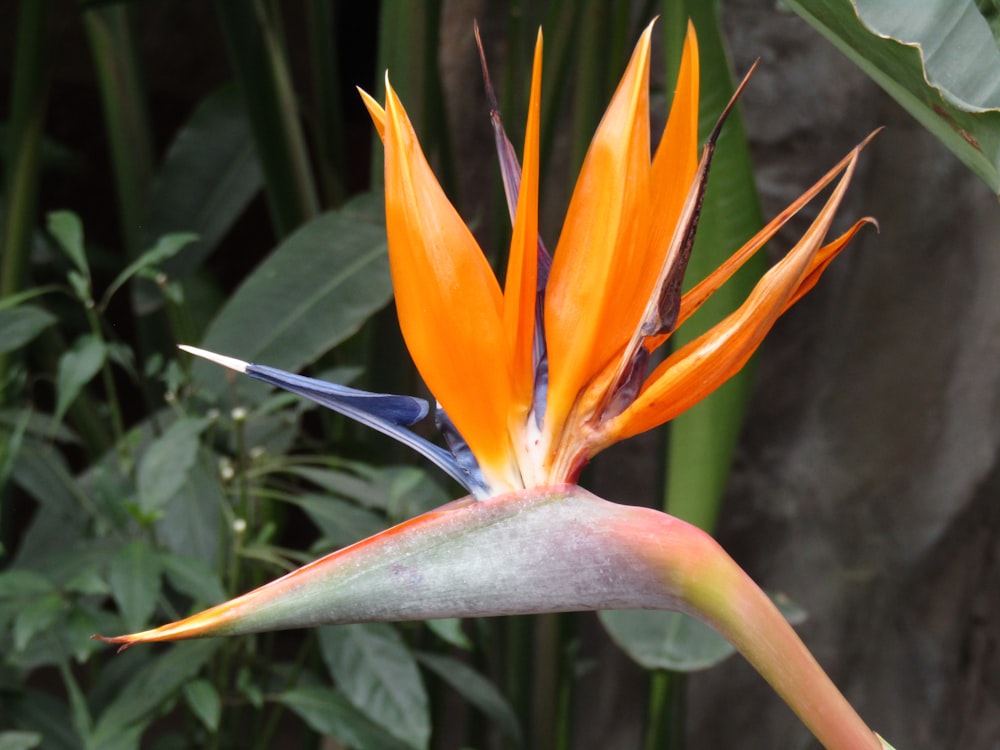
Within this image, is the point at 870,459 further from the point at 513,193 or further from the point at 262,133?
the point at 513,193

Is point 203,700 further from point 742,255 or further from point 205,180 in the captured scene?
point 205,180

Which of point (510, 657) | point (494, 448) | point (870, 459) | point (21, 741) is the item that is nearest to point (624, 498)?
point (870, 459)

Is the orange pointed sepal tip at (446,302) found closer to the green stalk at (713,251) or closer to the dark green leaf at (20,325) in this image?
the green stalk at (713,251)

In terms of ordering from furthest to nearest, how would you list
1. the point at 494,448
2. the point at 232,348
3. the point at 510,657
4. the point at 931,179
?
1. the point at 931,179
2. the point at 510,657
3. the point at 232,348
4. the point at 494,448

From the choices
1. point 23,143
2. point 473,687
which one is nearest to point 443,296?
point 473,687

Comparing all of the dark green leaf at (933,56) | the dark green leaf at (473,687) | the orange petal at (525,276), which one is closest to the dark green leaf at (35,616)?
the dark green leaf at (473,687)

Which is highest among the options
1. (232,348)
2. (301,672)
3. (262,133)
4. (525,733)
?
(262,133)
